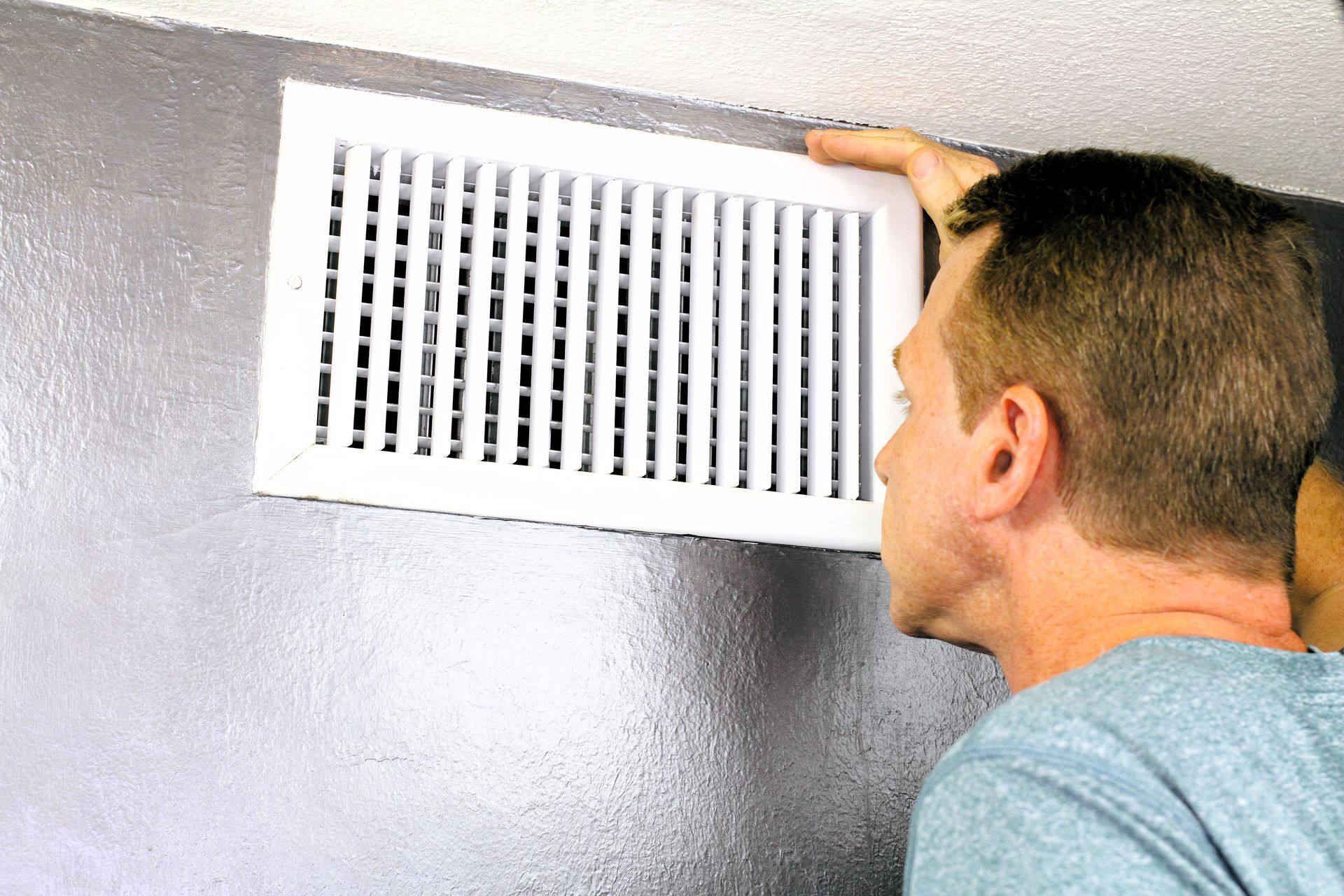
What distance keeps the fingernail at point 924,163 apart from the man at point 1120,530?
27 centimetres

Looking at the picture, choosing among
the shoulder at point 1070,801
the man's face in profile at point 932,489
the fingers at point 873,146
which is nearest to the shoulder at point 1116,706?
the shoulder at point 1070,801

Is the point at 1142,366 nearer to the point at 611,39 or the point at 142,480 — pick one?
the point at 611,39

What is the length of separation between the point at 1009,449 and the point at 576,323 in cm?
56

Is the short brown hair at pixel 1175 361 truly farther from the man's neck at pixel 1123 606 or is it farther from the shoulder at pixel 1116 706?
the shoulder at pixel 1116 706

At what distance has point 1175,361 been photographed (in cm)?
95

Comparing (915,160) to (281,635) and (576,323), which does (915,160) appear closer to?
(576,323)

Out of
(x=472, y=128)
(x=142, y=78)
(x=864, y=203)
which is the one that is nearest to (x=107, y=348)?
(x=142, y=78)

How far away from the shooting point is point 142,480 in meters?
1.28

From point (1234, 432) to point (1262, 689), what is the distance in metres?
0.25

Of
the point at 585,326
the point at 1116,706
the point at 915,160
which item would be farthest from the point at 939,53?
the point at 1116,706

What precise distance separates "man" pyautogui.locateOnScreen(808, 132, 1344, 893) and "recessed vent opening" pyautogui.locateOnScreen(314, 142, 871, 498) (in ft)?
0.89

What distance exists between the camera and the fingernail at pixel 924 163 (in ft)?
4.73

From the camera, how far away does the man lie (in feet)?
2.36

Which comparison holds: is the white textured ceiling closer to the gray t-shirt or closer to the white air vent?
the white air vent
